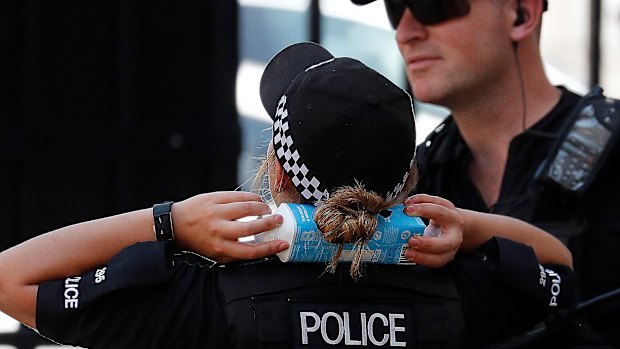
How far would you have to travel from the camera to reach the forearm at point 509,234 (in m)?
1.76

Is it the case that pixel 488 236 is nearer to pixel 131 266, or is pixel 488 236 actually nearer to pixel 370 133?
pixel 370 133

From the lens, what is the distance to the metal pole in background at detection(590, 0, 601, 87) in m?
4.59

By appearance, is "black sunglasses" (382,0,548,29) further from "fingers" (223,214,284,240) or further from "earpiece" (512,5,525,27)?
"fingers" (223,214,284,240)

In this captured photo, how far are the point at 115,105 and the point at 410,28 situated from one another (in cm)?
223

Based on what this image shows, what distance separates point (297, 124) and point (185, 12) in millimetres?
2923

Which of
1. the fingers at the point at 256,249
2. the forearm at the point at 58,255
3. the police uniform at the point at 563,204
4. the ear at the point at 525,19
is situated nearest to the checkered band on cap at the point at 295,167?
the fingers at the point at 256,249

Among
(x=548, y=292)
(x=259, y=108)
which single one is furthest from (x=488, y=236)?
(x=259, y=108)

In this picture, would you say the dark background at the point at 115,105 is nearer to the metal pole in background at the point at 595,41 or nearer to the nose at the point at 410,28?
the metal pole in background at the point at 595,41

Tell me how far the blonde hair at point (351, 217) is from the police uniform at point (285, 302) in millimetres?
72

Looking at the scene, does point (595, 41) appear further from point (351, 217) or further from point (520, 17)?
point (351, 217)

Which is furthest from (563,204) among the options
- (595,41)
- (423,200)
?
(595,41)

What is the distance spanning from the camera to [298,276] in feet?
5.42

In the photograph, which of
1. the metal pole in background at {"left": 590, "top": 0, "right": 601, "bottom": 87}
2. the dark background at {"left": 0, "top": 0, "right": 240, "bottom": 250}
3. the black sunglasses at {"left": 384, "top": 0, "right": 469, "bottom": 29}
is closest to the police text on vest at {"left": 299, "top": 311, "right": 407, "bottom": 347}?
the black sunglasses at {"left": 384, "top": 0, "right": 469, "bottom": 29}

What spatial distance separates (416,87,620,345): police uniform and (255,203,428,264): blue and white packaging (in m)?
0.69
